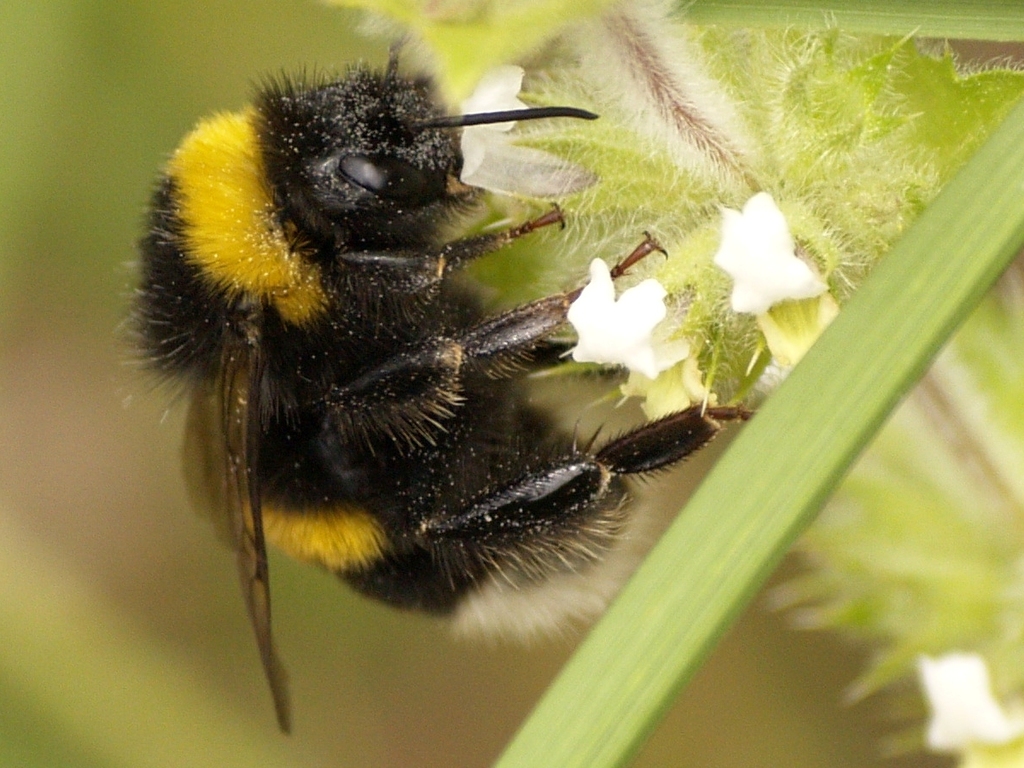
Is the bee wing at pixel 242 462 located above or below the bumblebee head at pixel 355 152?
below

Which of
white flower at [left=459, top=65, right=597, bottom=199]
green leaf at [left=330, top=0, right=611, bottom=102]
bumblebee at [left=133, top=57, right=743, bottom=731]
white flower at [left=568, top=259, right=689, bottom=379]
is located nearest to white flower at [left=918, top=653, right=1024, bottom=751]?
bumblebee at [left=133, top=57, right=743, bottom=731]

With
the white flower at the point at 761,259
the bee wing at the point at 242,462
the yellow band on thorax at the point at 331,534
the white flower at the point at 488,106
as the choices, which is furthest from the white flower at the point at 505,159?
the yellow band on thorax at the point at 331,534

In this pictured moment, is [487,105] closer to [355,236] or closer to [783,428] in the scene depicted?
[355,236]

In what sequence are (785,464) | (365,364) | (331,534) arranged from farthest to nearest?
(331,534) → (365,364) → (785,464)

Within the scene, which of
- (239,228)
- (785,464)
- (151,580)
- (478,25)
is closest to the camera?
(478,25)

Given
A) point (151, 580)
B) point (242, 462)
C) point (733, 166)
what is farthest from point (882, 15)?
point (151, 580)

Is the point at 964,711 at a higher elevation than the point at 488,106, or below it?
below

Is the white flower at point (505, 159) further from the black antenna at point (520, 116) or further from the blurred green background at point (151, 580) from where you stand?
the blurred green background at point (151, 580)

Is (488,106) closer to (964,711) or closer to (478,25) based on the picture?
(478,25)
